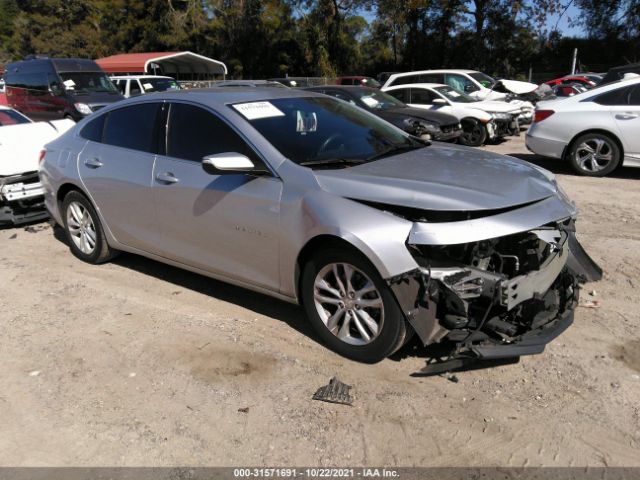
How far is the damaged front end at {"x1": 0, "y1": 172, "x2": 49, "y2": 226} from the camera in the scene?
6.75 metres

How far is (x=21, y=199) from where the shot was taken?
6.86m

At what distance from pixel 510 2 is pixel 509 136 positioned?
25.5 m

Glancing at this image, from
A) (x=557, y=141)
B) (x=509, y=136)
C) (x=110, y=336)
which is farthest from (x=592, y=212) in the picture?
(x=509, y=136)

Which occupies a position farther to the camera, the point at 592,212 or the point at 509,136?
the point at 509,136

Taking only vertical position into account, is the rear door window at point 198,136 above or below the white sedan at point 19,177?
above

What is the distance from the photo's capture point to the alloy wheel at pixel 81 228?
550cm

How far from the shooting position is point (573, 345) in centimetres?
377

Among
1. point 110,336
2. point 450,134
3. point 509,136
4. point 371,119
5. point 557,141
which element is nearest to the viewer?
point 110,336

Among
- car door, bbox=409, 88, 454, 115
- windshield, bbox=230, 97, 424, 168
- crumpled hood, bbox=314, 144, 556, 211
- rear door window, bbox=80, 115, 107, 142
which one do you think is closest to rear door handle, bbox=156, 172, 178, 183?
windshield, bbox=230, 97, 424, 168

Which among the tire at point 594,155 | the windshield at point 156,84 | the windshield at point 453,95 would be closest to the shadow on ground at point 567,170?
the tire at point 594,155

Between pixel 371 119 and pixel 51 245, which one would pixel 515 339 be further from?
pixel 51 245

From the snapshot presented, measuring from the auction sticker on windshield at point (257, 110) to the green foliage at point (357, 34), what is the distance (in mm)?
32932

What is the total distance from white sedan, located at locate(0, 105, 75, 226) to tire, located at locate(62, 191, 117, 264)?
1477 millimetres

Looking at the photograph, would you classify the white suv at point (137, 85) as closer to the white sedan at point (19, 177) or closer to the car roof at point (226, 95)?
the white sedan at point (19, 177)
